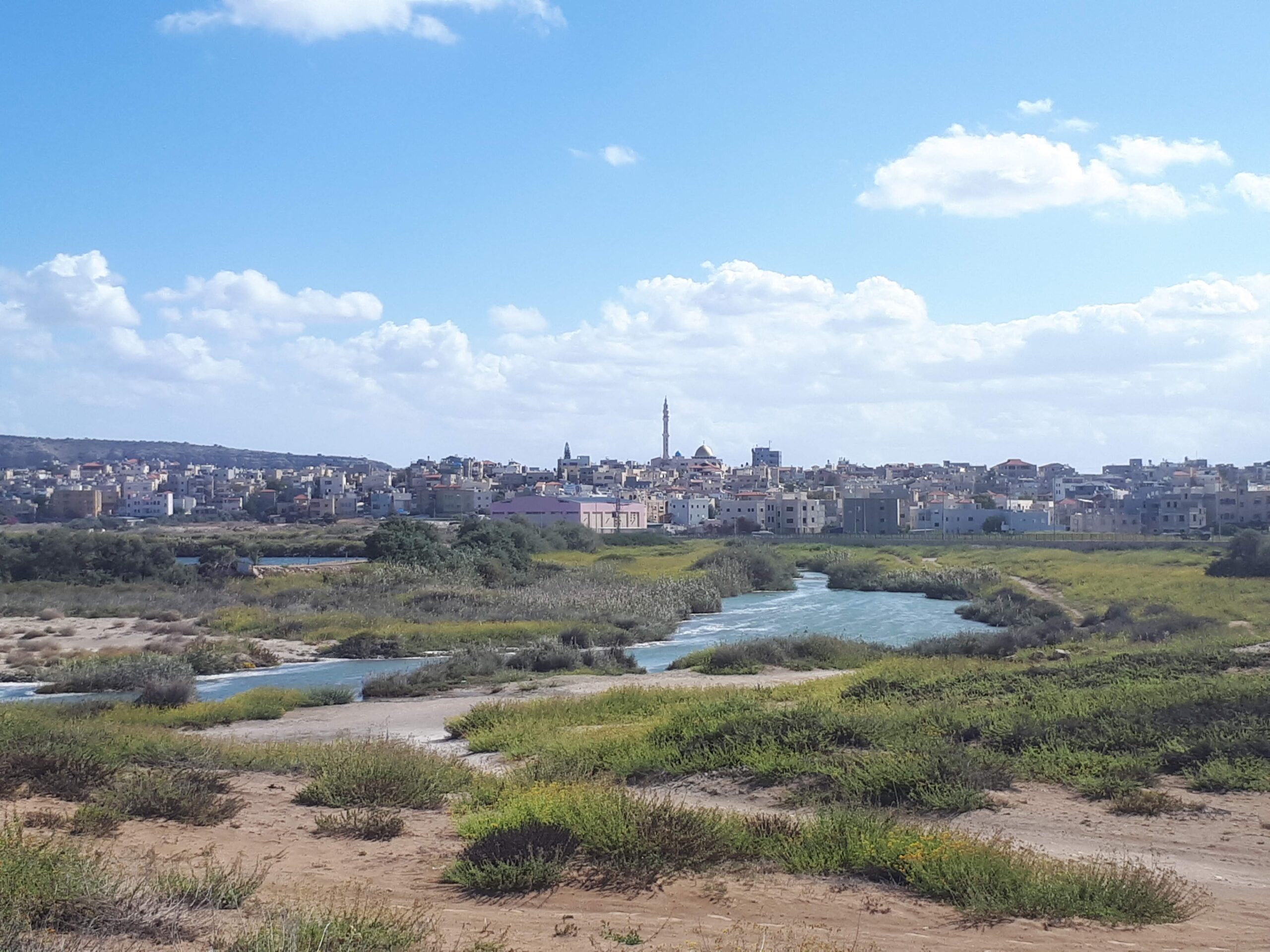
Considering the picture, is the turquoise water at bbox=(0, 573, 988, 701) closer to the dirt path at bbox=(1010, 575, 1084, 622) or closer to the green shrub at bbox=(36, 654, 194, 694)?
the green shrub at bbox=(36, 654, 194, 694)

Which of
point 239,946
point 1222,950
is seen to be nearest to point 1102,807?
point 1222,950

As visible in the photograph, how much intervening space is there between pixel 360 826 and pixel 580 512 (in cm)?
9697

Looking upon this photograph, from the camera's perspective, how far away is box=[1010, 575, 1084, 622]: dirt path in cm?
4403

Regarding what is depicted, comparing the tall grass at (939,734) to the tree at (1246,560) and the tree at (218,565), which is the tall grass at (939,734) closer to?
the tree at (1246,560)

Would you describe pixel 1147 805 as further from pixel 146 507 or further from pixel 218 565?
pixel 146 507

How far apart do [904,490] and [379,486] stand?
257ft

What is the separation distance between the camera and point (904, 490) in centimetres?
14150

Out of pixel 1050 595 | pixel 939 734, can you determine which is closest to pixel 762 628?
pixel 1050 595

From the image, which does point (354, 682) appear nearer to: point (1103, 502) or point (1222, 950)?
point (1222, 950)

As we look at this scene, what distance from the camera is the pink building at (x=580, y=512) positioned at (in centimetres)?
10750

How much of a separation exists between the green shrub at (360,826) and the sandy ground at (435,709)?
6.18 m

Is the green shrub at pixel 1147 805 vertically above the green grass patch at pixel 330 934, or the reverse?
the green grass patch at pixel 330 934

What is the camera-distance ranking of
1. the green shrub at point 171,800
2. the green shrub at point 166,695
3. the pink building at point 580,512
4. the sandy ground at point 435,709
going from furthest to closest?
the pink building at point 580,512
the green shrub at point 166,695
the sandy ground at point 435,709
the green shrub at point 171,800

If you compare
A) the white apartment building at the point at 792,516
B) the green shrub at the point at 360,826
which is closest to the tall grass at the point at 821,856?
the green shrub at the point at 360,826
